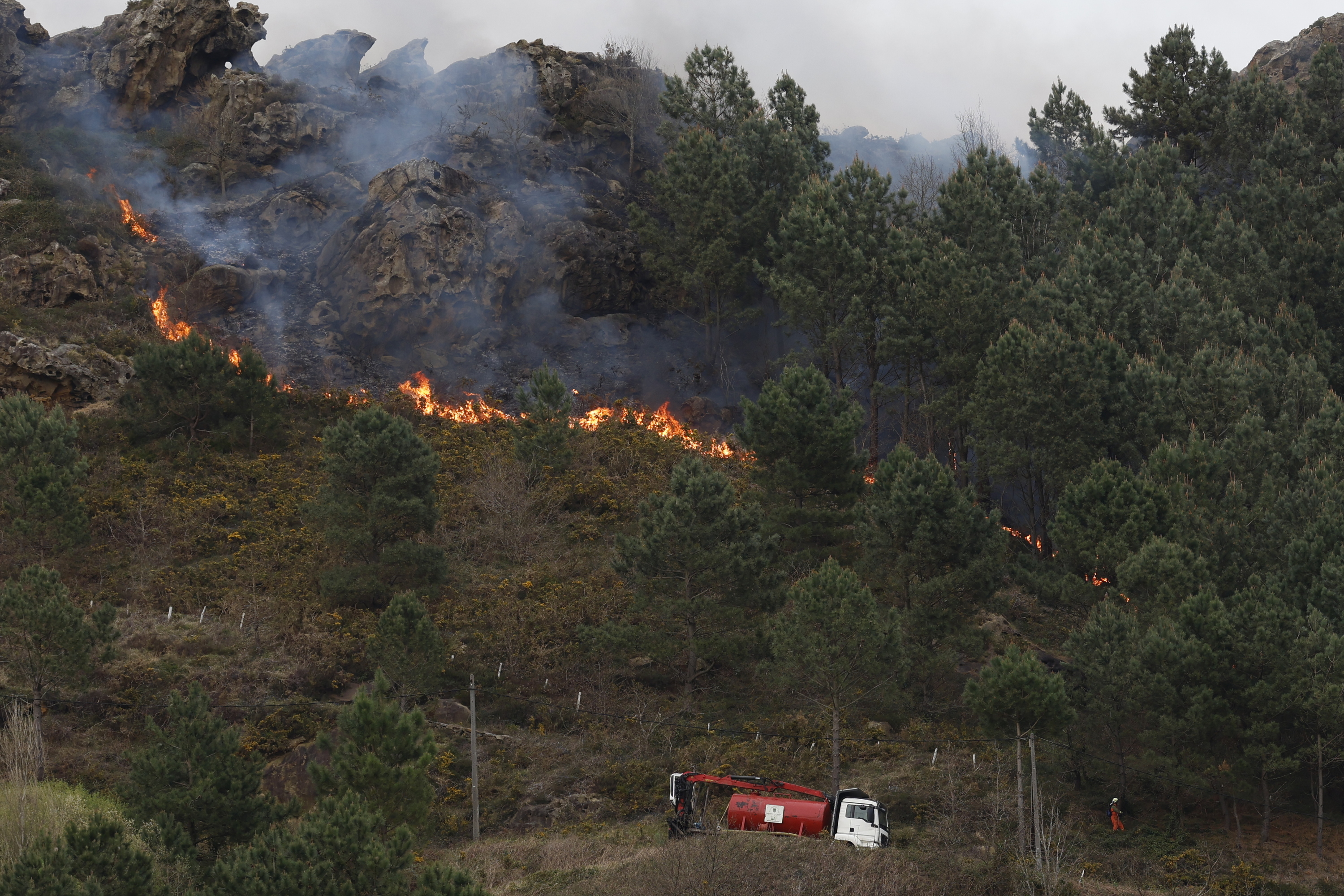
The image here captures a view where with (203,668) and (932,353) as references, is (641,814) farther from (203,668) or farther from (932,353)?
(932,353)

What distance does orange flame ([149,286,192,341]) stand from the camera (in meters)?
52.3

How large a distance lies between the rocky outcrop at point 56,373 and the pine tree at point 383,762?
29.5m

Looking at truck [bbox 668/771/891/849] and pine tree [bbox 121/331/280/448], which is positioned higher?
pine tree [bbox 121/331/280/448]

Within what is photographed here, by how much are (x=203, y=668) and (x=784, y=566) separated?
17451 millimetres

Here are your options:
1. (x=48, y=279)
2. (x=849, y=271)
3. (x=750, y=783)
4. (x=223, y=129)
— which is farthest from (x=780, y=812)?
(x=223, y=129)

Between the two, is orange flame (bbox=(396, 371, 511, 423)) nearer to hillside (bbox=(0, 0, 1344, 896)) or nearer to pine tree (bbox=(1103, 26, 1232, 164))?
hillside (bbox=(0, 0, 1344, 896))

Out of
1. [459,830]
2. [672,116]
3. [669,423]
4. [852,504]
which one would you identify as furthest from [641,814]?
[672,116]

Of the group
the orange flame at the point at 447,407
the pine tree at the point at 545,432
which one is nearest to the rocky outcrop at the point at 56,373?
the orange flame at the point at 447,407

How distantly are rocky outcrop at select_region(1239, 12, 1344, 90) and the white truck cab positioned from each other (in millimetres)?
58803

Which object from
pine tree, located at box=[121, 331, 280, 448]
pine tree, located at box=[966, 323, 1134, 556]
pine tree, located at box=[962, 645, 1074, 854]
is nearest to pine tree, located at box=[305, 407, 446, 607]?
pine tree, located at box=[121, 331, 280, 448]

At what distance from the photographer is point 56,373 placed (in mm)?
45344

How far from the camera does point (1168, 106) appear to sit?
178 feet

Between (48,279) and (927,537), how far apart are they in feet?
141

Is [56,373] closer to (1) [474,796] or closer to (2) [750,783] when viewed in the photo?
(1) [474,796]
